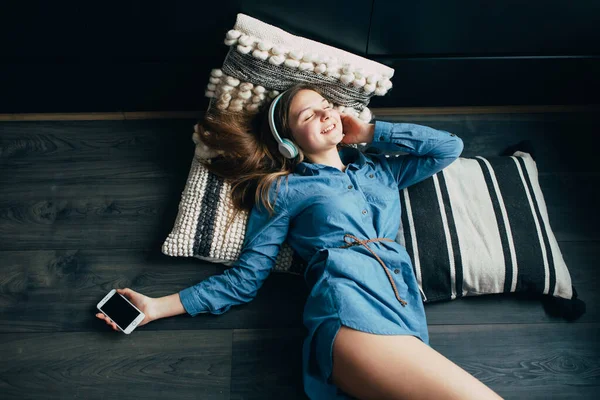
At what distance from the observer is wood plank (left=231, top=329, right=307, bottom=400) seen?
3.69ft

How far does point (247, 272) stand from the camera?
1.14 m

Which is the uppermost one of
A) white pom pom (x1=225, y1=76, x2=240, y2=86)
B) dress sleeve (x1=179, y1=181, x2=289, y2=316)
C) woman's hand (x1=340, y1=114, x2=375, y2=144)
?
woman's hand (x1=340, y1=114, x2=375, y2=144)

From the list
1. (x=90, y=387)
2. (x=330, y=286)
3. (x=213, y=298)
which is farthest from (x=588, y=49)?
(x=90, y=387)

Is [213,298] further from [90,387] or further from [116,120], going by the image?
[116,120]

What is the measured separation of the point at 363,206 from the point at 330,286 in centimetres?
25

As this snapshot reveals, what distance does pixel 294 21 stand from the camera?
1188mm

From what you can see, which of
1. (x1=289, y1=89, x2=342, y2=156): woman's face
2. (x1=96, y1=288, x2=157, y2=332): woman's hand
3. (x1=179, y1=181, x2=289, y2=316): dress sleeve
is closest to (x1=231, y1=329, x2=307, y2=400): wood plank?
(x1=179, y1=181, x2=289, y2=316): dress sleeve

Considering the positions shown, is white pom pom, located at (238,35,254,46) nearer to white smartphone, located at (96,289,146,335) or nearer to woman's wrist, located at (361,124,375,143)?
woman's wrist, located at (361,124,375,143)

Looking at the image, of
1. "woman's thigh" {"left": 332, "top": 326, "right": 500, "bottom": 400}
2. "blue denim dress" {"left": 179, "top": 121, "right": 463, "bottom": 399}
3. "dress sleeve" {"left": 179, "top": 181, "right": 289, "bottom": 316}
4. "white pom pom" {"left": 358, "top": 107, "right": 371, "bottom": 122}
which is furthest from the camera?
"white pom pom" {"left": 358, "top": 107, "right": 371, "bottom": 122}

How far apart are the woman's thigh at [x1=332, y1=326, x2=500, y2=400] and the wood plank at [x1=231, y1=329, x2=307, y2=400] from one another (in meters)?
0.20

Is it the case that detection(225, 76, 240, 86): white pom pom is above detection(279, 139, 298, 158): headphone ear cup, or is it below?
above

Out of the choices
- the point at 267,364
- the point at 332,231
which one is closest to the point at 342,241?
the point at 332,231

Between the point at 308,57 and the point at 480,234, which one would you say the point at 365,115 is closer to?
the point at 308,57

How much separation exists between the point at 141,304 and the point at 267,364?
1.18 ft
